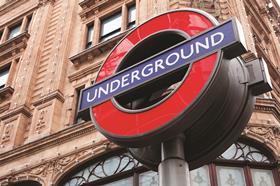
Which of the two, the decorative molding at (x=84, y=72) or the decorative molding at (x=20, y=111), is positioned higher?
the decorative molding at (x=84, y=72)

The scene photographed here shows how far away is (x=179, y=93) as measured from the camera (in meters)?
4.18

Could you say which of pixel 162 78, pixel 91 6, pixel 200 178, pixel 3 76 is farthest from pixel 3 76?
pixel 162 78

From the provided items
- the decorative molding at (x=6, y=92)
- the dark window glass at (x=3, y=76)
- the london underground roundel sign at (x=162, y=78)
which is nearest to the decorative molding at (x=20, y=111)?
the decorative molding at (x=6, y=92)

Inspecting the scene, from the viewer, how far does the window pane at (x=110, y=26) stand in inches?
597

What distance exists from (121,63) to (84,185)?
5772 mm

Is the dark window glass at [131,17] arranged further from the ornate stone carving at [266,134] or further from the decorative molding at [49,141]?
the ornate stone carving at [266,134]

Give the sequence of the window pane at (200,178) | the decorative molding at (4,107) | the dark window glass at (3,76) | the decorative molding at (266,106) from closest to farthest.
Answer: the window pane at (200,178), the decorative molding at (266,106), the decorative molding at (4,107), the dark window glass at (3,76)

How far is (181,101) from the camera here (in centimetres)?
412

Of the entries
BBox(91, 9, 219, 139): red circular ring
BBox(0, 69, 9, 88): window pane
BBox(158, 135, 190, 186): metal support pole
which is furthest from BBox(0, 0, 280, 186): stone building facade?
BBox(158, 135, 190, 186): metal support pole

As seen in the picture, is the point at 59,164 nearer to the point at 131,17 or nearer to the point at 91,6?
the point at 131,17

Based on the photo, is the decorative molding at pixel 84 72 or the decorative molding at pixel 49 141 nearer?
the decorative molding at pixel 49 141

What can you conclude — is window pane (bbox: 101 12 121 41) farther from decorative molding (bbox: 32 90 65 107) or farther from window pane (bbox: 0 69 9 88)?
window pane (bbox: 0 69 9 88)

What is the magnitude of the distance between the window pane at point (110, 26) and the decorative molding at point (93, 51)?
4.18 feet

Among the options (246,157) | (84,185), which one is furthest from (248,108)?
(84,185)
